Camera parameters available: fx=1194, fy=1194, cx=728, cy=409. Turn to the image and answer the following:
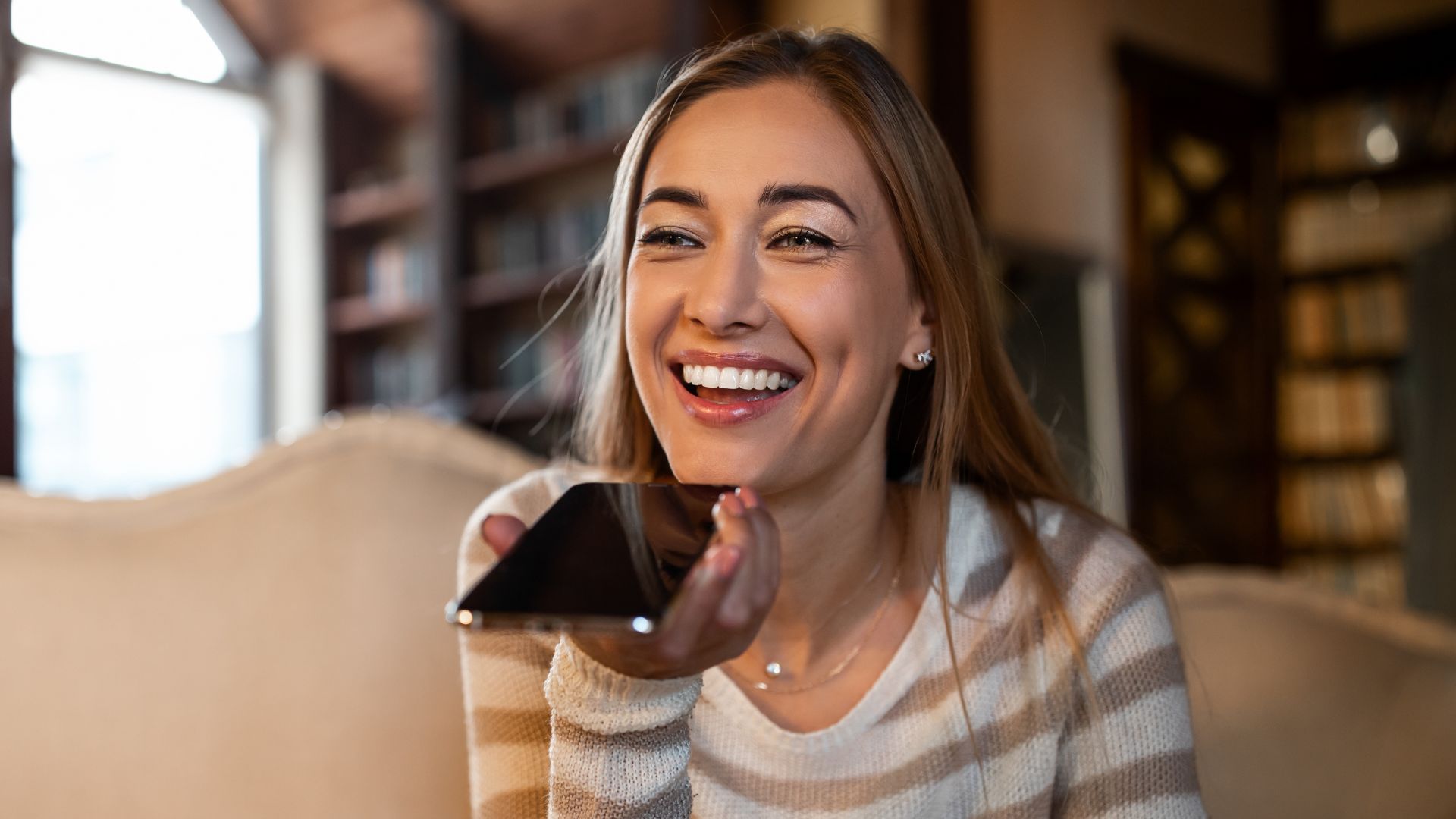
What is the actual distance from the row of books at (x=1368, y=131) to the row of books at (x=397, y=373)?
12.6 feet

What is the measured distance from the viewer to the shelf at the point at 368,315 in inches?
187

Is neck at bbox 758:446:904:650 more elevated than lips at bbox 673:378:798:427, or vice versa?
lips at bbox 673:378:798:427

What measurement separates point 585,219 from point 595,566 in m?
3.71

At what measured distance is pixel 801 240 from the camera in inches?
43.6

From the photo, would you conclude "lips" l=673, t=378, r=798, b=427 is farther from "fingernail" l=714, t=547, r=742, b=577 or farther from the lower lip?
"fingernail" l=714, t=547, r=742, b=577

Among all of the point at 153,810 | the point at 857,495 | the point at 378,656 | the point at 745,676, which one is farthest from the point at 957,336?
the point at 153,810

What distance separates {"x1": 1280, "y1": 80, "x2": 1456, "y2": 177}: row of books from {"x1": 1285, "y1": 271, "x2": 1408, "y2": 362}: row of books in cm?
49

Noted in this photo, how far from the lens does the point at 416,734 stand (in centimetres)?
135

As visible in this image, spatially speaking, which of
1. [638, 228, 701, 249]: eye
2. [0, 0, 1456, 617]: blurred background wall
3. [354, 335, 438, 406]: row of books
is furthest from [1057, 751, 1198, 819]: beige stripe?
[354, 335, 438, 406]: row of books

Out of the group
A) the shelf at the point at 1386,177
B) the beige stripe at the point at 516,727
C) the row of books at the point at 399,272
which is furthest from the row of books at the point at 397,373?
the shelf at the point at 1386,177

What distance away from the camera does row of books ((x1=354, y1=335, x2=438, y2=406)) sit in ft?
15.7

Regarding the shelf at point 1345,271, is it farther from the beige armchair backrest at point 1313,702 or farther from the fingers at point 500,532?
the fingers at point 500,532

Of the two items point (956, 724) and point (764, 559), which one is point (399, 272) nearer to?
point (956, 724)

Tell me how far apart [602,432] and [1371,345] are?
14.6 feet
